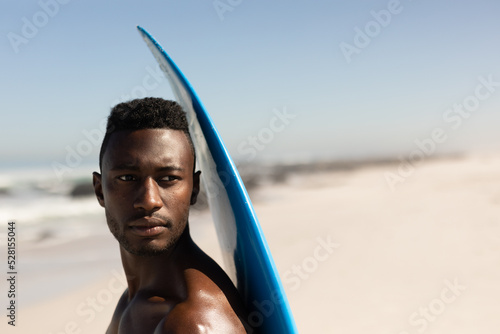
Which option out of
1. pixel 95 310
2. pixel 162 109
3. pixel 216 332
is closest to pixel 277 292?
pixel 216 332

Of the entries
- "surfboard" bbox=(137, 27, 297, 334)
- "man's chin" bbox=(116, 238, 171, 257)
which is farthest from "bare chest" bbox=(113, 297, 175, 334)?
"surfboard" bbox=(137, 27, 297, 334)

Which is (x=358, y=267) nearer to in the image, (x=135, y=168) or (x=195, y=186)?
(x=195, y=186)

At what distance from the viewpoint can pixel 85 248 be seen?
938cm

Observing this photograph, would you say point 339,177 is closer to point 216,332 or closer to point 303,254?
point 303,254

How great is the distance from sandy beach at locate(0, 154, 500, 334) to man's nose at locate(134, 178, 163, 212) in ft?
14.3

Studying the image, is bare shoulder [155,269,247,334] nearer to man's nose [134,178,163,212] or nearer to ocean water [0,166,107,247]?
man's nose [134,178,163,212]

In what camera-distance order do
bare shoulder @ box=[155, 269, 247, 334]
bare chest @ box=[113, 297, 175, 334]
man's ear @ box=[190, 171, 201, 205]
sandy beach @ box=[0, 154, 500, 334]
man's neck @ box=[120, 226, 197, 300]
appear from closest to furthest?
1. bare shoulder @ box=[155, 269, 247, 334]
2. bare chest @ box=[113, 297, 175, 334]
3. man's neck @ box=[120, 226, 197, 300]
4. man's ear @ box=[190, 171, 201, 205]
5. sandy beach @ box=[0, 154, 500, 334]

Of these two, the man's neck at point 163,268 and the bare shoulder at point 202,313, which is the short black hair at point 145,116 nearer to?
the man's neck at point 163,268

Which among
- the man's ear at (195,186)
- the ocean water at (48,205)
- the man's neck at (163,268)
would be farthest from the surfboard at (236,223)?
the ocean water at (48,205)

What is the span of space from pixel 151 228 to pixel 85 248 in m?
8.23

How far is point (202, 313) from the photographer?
4.93 ft

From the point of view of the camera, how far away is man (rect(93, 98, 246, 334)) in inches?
63.7

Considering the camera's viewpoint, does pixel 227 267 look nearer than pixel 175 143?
No

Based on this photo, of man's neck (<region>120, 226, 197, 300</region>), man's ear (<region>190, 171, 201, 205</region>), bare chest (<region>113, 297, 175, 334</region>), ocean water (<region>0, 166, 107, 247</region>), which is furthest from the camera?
ocean water (<region>0, 166, 107, 247</region>)
